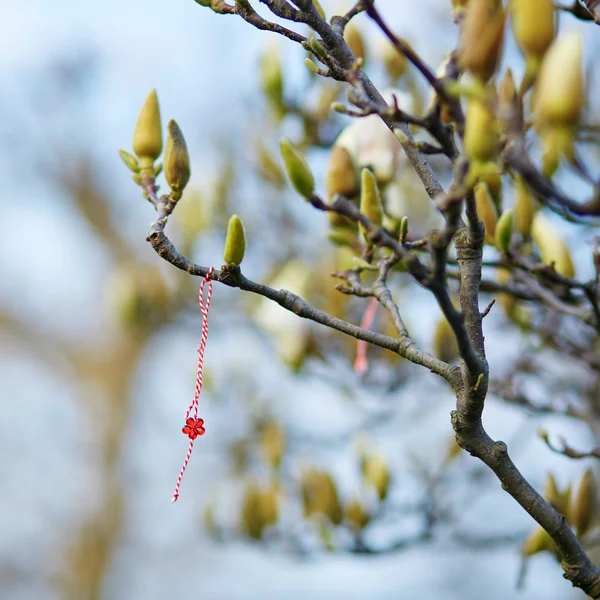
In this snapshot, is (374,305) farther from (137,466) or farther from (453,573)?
(137,466)

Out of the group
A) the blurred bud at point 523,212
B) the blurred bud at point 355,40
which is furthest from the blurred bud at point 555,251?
the blurred bud at point 355,40

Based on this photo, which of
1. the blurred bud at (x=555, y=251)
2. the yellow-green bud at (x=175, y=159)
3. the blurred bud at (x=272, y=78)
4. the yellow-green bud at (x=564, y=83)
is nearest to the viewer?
the yellow-green bud at (x=564, y=83)

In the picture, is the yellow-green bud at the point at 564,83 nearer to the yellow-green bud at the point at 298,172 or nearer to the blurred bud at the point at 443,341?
the yellow-green bud at the point at 298,172

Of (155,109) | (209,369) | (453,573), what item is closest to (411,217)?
(209,369)

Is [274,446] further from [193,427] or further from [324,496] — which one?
[193,427]

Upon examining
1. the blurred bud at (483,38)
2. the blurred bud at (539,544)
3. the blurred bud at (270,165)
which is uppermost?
the blurred bud at (270,165)

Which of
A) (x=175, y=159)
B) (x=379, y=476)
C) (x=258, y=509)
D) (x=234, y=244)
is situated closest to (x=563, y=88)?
(x=234, y=244)
